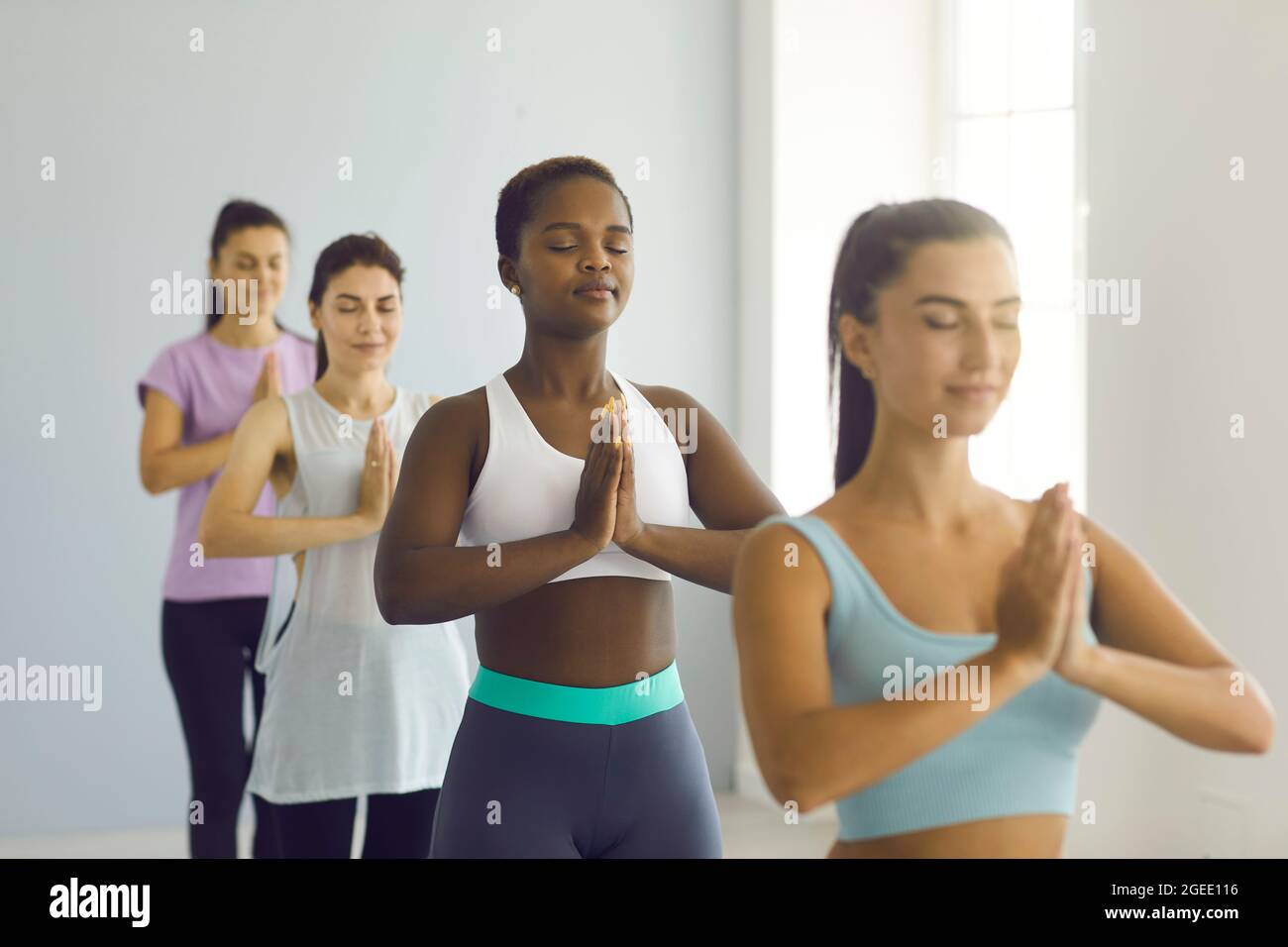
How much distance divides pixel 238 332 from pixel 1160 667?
2.14m

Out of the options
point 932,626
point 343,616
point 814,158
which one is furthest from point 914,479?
point 814,158

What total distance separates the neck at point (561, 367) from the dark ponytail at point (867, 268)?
1.20 feet

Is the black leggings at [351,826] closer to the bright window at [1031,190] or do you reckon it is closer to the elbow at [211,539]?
the elbow at [211,539]

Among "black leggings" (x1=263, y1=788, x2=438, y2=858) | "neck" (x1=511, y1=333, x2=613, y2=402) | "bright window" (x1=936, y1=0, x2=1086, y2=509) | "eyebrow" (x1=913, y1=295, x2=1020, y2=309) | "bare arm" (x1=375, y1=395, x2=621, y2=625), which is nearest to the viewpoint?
"eyebrow" (x1=913, y1=295, x2=1020, y2=309)

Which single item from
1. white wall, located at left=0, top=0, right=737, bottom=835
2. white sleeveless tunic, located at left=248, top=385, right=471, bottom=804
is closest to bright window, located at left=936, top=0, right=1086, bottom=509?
white wall, located at left=0, top=0, right=737, bottom=835

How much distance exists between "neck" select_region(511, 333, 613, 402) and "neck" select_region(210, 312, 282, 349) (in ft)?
4.77

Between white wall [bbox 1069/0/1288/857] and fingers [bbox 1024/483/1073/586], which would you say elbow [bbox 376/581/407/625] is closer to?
fingers [bbox 1024/483/1073/586]

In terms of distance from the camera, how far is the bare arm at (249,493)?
1.98 meters

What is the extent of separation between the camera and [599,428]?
1.33 metres

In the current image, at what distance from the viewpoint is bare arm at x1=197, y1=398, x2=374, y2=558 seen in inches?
77.9

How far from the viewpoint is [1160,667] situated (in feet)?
3.09

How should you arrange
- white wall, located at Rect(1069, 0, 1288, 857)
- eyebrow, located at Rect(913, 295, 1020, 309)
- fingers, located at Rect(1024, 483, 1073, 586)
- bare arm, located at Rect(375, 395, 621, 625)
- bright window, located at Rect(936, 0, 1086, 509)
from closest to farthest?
1. fingers, located at Rect(1024, 483, 1073, 586)
2. eyebrow, located at Rect(913, 295, 1020, 309)
3. bare arm, located at Rect(375, 395, 621, 625)
4. white wall, located at Rect(1069, 0, 1288, 857)
5. bright window, located at Rect(936, 0, 1086, 509)
